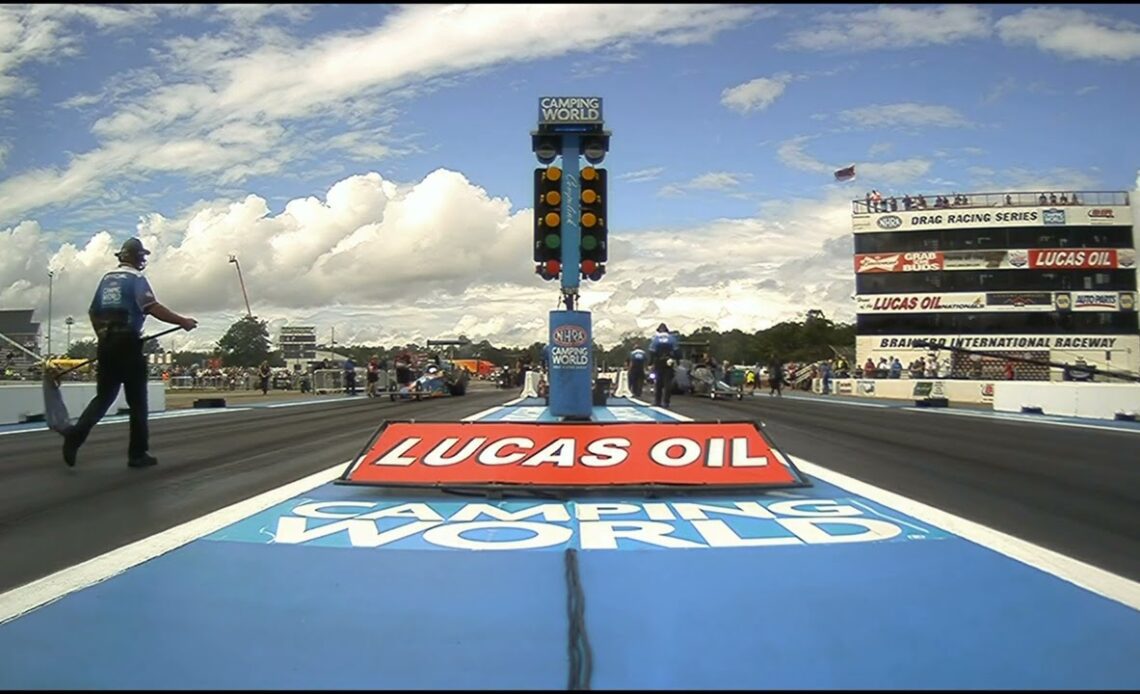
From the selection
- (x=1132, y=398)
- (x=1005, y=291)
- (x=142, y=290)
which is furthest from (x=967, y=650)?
(x=1005, y=291)

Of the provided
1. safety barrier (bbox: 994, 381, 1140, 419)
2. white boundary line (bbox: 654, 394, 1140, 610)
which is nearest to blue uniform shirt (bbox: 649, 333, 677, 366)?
safety barrier (bbox: 994, 381, 1140, 419)

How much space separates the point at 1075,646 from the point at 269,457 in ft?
26.3

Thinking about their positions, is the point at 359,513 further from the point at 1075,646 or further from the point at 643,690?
the point at 1075,646

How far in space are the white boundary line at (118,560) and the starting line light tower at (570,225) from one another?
653 cm

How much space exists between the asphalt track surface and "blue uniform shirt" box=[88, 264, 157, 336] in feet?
4.37

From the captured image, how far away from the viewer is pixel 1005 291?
7694 cm

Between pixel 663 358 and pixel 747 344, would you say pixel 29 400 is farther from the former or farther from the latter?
pixel 747 344

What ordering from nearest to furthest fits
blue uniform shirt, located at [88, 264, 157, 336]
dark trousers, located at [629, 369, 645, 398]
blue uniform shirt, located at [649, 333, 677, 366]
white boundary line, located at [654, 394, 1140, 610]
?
white boundary line, located at [654, 394, 1140, 610], blue uniform shirt, located at [88, 264, 157, 336], blue uniform shirt, located at [649, 333, 677, 366], dark trousers, located at [629, 369, 645, 398]

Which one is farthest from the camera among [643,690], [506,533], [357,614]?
[506,533]

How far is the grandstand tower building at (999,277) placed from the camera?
75.7 meters

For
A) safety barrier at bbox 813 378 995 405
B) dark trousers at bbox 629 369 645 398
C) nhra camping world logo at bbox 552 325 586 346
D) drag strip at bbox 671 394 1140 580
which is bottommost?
safety barrier at bbox 813 378 995 405

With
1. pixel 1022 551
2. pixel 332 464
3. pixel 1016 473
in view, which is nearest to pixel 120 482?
pixel 332 464

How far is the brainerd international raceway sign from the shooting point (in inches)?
181

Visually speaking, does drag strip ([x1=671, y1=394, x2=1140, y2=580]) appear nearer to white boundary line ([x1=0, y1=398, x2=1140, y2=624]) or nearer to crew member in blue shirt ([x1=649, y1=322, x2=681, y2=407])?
white boundary line ([x1=0, y1=398, x2=1140, y2=624])
